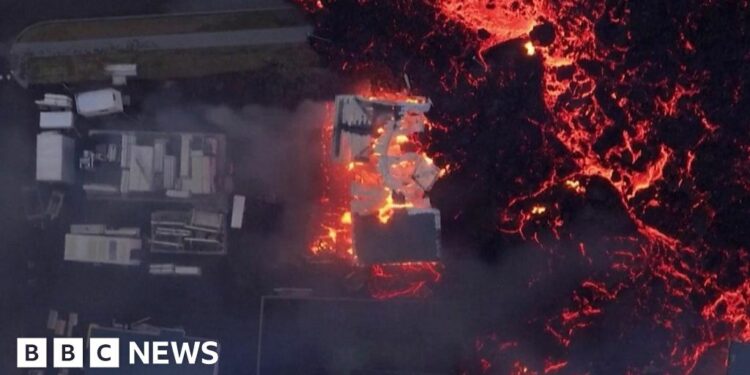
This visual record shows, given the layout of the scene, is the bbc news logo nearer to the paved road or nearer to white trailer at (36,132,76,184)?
white trailer at (36,132,76,184)

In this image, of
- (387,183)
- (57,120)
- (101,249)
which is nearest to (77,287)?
(101,249)

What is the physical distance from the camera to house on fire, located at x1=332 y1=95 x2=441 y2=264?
46.7ft

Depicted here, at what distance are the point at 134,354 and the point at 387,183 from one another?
249 inches

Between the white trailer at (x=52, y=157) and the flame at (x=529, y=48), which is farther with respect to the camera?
the flame at (x=529, y=48)

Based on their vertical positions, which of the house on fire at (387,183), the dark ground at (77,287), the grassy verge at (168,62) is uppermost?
the grassy verge at (168,62)

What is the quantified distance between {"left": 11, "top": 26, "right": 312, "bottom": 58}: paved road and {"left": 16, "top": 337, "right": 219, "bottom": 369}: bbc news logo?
6251mm

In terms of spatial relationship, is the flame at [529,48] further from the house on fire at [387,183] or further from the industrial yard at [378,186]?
the house on fire at [387,183]

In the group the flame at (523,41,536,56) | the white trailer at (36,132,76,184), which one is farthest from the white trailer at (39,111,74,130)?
the flame at (523,41,536,56)

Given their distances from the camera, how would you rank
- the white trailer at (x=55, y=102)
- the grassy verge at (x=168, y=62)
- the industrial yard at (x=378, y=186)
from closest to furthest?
the industrial yard at (x=378, y=186) → the white trailer at (x=55, y=102) → the grassy verge at (x=168, y=62)

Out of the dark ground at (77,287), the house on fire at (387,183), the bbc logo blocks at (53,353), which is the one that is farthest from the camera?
the dark ground at (77,287)

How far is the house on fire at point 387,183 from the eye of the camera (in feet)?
46.7

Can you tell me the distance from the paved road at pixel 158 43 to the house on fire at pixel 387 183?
2.34 meters

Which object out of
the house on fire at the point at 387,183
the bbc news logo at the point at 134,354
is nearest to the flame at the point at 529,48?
the house on fire at the point at 387,183

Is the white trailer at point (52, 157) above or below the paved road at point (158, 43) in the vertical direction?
below
